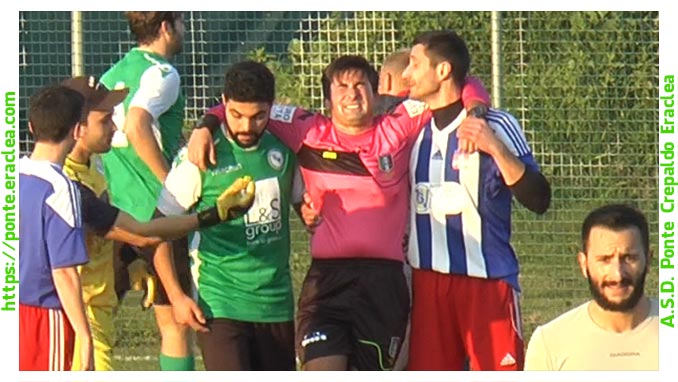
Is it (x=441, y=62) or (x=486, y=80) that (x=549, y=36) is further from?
(x=441, y=62)

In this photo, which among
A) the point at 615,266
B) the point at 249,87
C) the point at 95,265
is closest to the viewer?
the point at 615,266

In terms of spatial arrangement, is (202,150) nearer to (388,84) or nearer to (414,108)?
(414,108)

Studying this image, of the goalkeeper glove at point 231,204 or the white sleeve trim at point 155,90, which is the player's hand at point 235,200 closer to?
the goalkeeper glove at point 231,204

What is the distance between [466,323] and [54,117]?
1960mm

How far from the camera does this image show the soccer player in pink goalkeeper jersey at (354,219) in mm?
8141

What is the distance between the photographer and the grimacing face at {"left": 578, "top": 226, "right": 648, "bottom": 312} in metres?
7.24

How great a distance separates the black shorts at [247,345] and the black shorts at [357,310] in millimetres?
85

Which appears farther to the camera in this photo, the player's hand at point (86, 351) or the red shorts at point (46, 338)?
the red shorts at point (46, 338)

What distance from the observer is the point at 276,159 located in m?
8.25

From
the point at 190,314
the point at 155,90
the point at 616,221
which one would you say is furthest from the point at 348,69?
the point at 616,221

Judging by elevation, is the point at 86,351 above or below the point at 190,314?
below

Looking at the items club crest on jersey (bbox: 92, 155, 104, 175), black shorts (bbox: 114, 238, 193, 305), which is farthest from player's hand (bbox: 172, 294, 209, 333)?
club crest on jersey (bbox: 92, 155, 104, 175)

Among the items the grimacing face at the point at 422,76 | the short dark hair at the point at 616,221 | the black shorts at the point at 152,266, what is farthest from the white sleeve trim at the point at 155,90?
the short dark hair at the point at 616,221

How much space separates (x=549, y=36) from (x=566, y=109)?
0.44m
